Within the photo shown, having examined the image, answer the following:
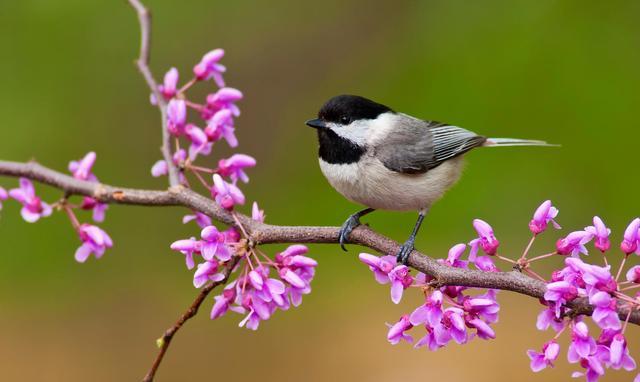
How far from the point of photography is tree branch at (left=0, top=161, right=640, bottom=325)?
6.77 ft

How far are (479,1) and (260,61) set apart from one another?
188cm

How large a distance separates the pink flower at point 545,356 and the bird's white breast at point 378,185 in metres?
1.04

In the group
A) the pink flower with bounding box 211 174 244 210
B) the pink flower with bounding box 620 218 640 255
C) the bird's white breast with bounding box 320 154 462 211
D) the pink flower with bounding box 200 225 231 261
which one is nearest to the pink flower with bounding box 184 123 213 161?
the pink flower with bounding box 211 174 244 210

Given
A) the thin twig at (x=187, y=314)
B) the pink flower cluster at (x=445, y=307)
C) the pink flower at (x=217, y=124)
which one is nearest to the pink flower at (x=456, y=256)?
the pink flower cluster at (x=445, y=307)

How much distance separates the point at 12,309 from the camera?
564 cm

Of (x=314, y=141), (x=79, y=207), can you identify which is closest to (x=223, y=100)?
(x=79, y=207)

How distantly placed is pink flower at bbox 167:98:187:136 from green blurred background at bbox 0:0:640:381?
298 cm

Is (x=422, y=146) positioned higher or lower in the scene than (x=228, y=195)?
lower

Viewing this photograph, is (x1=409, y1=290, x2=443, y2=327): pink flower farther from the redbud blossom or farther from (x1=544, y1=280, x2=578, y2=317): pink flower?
the redbud blossom

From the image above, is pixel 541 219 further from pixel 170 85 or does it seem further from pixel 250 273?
pixel 170 85

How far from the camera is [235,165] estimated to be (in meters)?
2.41

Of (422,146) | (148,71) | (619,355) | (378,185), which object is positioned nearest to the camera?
(619,355)

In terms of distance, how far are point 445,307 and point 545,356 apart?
29 centimetres

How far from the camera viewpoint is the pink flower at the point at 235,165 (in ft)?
7.86
